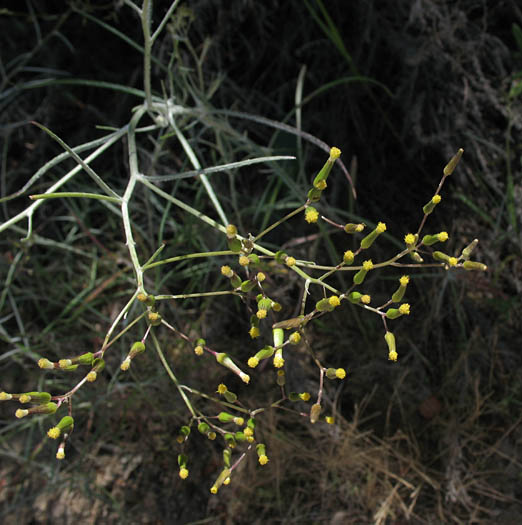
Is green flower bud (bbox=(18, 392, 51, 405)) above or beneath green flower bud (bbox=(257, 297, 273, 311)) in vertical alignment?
beneath

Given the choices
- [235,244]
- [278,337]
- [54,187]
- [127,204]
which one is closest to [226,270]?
[235,244]

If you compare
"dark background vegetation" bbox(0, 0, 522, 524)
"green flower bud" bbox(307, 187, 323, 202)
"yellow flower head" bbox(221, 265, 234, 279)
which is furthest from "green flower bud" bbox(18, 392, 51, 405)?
"dark background vegetation" bbox(0, 0, 522, 524)

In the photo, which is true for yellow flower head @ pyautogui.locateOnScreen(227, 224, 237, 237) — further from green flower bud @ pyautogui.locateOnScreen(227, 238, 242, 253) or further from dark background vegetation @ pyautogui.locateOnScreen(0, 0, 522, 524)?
dark background vegetation @ pyautogui.locateOnScreen(0, 0, 522, 524)

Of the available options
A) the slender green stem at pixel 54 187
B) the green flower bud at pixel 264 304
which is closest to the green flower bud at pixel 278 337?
the green flower bud at pixel 264 304

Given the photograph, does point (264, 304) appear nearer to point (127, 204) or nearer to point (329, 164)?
point (329, 164)

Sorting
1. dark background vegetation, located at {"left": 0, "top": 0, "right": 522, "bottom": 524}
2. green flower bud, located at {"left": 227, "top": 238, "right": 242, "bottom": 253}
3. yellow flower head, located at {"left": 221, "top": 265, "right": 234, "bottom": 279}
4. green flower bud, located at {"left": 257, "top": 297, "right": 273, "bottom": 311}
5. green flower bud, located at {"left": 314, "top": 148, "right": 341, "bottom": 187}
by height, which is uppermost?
green flower bud, located at {"left": 314, "top": 148, "right": 341, "bottom": 187}

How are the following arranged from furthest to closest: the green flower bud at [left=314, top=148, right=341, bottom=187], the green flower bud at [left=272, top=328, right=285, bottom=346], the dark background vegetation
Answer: the dark background vegetation
the green flower bud at [left=272, top=328, right=285, bottom=346]
the green flower bud at [left=314, top=148, right=341, bottom=187]

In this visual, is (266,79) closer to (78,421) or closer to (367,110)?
(367,110)

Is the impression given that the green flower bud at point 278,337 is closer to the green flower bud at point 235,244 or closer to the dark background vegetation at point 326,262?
the green flower bud at point 235,244

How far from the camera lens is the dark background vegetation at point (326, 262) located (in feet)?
5.78

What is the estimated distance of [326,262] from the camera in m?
1.99

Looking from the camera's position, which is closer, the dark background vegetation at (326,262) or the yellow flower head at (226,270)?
the yellow flower head at (226,270)

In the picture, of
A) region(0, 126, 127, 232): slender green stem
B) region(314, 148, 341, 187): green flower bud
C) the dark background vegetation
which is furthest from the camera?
the dark background vegetation

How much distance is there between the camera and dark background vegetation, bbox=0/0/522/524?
176 cm
